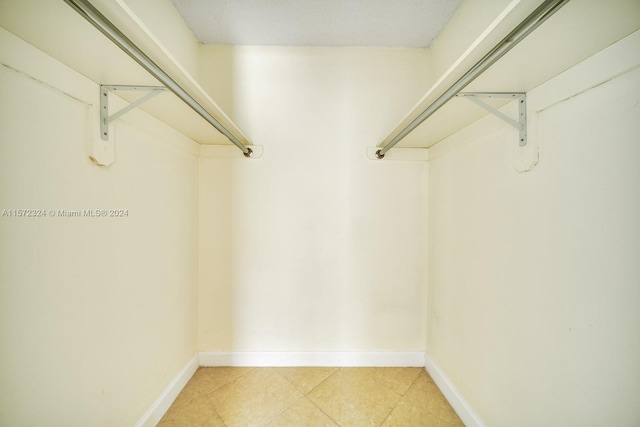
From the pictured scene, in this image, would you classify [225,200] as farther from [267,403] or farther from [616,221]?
[616,221]

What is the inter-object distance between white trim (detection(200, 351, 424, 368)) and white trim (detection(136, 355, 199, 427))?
4.8 inches

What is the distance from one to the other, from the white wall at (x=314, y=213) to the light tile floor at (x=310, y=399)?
0.17 metres

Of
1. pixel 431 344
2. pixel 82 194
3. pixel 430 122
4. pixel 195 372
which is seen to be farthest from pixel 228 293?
pixel 430 122

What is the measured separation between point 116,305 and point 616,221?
6.24 feet

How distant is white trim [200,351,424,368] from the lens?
1.74 metres

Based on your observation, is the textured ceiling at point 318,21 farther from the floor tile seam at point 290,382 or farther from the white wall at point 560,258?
the floor tile seam at point 290,382

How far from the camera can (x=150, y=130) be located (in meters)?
1.23

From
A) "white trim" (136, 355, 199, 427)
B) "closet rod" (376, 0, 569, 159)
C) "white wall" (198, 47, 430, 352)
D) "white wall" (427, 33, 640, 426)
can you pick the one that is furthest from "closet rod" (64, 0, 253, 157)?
"white trim" (136, 355, 199, 427)

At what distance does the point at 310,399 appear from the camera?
1.45 m

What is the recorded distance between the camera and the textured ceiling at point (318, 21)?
4.55 feet

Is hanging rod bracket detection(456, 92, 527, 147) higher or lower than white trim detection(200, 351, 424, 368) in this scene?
higher

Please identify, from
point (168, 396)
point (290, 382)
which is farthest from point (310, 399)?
point (168, 396)

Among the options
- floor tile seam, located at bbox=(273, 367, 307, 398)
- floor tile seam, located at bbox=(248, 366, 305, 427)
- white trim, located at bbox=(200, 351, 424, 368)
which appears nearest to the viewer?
floor tile seam, located at bbox=(248, 366, 305, 427)

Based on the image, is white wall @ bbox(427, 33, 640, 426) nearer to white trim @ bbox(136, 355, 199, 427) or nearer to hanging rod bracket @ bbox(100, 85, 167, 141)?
hanging rod bracket @ bbox(100, 85, 167, 141)
